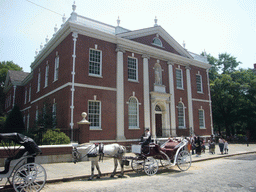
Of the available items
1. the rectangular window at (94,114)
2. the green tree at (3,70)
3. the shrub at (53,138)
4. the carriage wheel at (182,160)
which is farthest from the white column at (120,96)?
the green tree at (3,70)

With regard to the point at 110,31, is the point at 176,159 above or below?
below

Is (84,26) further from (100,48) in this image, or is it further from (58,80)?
(58,80)

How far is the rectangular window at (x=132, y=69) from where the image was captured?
1995 cm

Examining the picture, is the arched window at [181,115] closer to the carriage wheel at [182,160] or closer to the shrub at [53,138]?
the carriage wheel at [182,160]

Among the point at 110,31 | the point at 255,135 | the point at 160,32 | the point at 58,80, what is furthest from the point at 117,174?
the point at 255,135

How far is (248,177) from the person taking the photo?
8.70 metres

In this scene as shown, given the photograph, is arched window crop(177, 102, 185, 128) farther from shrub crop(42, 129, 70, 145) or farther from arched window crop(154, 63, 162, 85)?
shrub crop(42, 129, 70, 145)

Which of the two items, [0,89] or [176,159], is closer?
[176,159]

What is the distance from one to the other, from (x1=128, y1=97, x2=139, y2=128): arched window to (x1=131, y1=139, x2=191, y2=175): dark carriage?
26.1 ft

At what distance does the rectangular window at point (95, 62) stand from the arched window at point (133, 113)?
4.01 metres

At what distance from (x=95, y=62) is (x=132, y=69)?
3.96 metres

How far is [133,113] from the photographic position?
19.3 m

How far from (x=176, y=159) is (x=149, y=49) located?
44.4 feet

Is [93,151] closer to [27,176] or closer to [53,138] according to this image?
[27,176]
